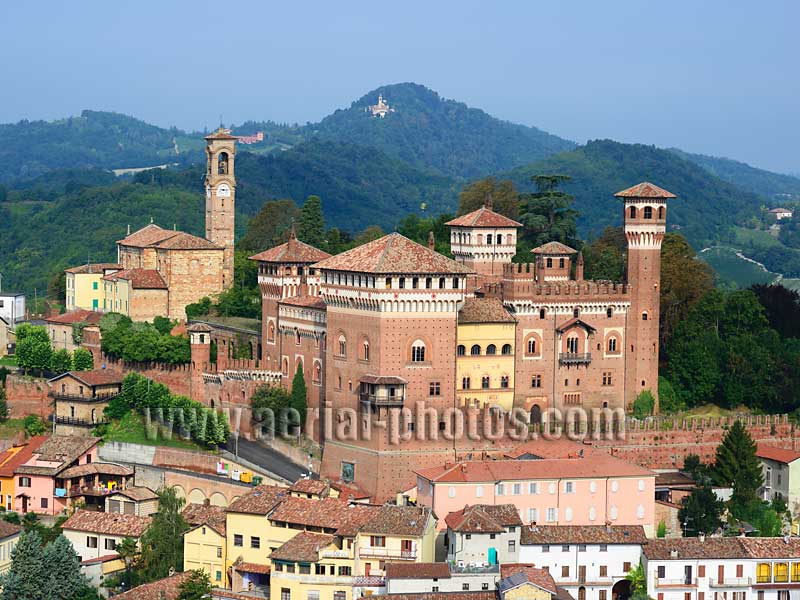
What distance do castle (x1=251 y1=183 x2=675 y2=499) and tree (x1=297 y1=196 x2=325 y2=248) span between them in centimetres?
1648

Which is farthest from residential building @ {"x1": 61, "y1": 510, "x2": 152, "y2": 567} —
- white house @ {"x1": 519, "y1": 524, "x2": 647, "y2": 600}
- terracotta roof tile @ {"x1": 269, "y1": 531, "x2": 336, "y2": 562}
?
white house @ {"x1": 519, "y1": 524, "x2": 647, "y2": 600}

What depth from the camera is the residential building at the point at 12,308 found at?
8219 centimetres

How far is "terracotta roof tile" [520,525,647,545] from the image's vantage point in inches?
2066

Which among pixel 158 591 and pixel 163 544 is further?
pixel 163 544

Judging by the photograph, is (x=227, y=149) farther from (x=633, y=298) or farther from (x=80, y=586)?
(x=80, y=586)

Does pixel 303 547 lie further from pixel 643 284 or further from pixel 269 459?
pixel 643 284

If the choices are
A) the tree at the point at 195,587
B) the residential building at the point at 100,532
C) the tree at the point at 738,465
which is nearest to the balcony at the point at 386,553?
the tree at the point at 195,587

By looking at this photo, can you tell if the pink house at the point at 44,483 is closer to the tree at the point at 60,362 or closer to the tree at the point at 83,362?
the tree at the point at 60,362

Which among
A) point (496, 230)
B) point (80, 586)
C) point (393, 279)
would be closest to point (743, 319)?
point (496, 230)

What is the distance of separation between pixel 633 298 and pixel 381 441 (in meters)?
13.7

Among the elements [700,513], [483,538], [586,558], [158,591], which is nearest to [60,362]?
[158,591]

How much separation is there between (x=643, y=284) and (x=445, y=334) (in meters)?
10.9

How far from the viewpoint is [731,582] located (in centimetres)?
5241

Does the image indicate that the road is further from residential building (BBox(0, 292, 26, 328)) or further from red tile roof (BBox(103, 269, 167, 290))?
residential building (BBox(0, 292, 26, 328))
